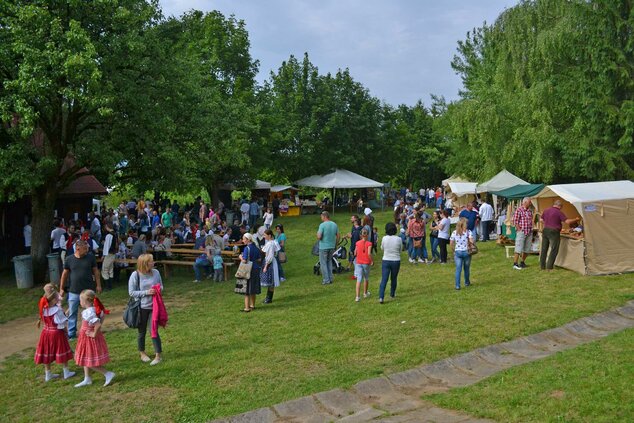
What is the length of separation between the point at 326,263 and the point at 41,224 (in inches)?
335

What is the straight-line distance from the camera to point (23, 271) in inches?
627

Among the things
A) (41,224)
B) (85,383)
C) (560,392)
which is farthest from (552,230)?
(41,224)

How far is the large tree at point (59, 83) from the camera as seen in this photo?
44.5 feet

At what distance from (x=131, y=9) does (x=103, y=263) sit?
23.4ft

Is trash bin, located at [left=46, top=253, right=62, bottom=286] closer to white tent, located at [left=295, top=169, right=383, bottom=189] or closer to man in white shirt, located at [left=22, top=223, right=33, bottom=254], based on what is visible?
man in white shirt, located at [left=22, top=223, right=33, bottom=254]

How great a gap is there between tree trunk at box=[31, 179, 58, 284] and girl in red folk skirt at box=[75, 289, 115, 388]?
958 centimetres

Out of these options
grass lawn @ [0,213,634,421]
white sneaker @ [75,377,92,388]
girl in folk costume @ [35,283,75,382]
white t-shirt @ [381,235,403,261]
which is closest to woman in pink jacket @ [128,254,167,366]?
grass lawn @ [0,213,634,421]

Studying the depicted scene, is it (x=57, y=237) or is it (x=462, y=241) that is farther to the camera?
(x=57, y=237)

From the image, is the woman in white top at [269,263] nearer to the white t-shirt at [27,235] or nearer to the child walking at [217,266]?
the child walking at [217,266]

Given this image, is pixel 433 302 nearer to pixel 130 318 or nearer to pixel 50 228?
pixel 130 318

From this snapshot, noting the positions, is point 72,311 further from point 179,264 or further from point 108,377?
point 179,264

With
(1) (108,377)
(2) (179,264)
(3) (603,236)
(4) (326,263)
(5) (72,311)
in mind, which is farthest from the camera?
(2) (179,264)

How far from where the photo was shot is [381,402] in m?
6.95

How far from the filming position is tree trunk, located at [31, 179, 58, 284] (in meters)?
16.4
